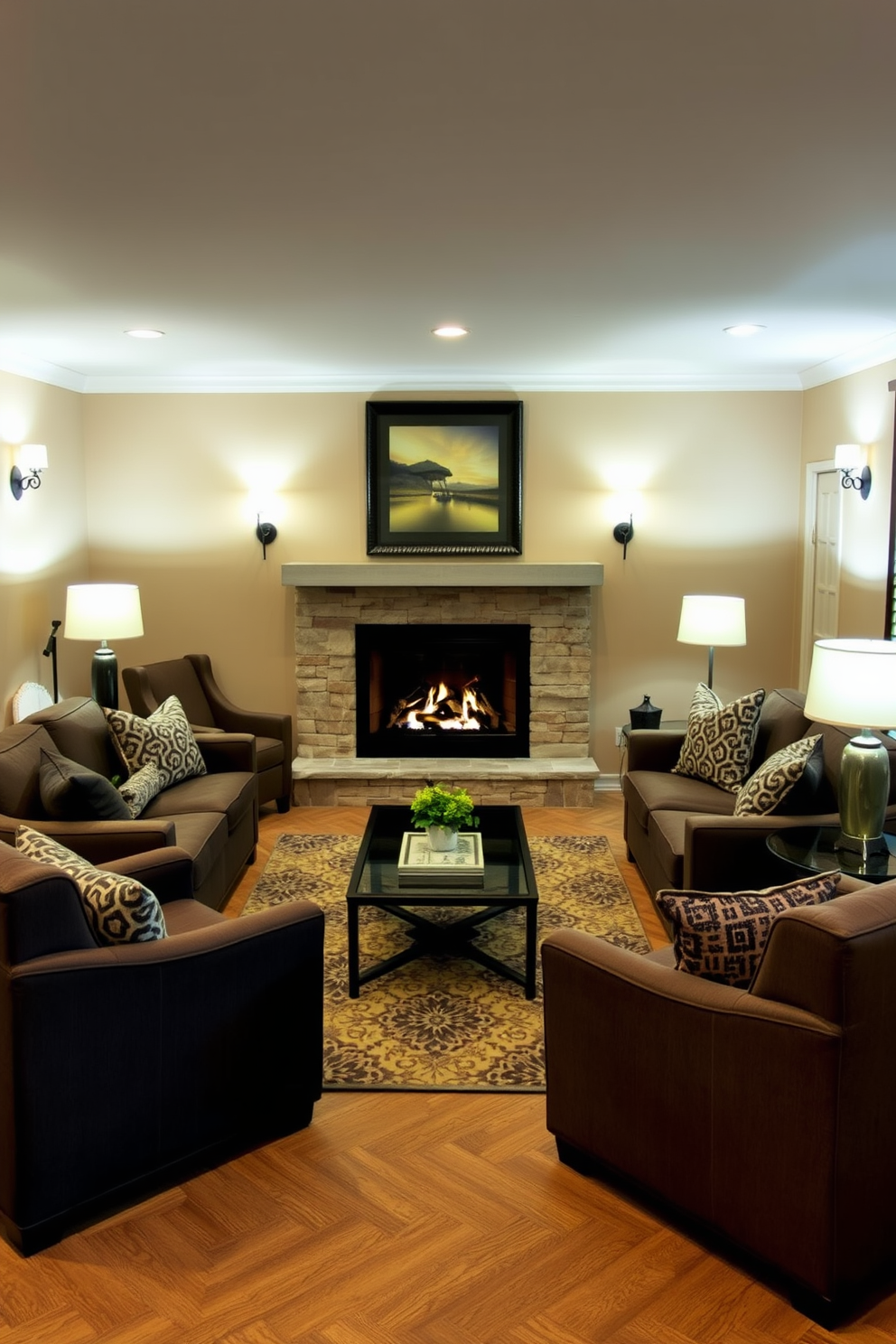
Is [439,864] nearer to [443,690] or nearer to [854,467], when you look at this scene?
[443,690]

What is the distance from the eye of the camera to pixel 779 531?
6633mm

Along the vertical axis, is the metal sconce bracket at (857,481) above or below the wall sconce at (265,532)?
above

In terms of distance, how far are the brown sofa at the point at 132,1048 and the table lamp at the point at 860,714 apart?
174 cm

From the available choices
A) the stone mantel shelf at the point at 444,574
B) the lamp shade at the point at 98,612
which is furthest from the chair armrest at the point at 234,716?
the lamp shade at the point at 98,612

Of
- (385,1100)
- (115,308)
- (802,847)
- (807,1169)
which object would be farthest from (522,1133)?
(115,308)

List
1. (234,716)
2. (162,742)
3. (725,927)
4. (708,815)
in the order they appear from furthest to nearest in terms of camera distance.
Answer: (234,716) → (162,742) → (708,815) → (725,927)

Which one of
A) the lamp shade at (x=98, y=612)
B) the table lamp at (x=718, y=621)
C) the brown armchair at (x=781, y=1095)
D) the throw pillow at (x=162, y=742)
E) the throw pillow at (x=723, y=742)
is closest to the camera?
the brown armchair at (x=781, y=1095)

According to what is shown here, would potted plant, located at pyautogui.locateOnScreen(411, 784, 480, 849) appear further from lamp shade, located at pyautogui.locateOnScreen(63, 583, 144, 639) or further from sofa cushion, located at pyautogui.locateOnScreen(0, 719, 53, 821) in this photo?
lamp shade, located at pyautogui.locateOnScreen(63, 583, 144, 639)

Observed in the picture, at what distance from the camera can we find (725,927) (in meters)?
2.45

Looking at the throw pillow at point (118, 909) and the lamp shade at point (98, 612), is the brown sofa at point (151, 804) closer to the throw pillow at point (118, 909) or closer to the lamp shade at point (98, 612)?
the lamp shade at point (98, 612)

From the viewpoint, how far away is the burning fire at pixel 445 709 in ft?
22.3

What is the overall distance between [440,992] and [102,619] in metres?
2.74

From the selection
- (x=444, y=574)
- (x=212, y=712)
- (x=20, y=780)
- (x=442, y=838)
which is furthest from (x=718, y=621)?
(x=20, y=780)

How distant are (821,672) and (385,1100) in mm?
1906
